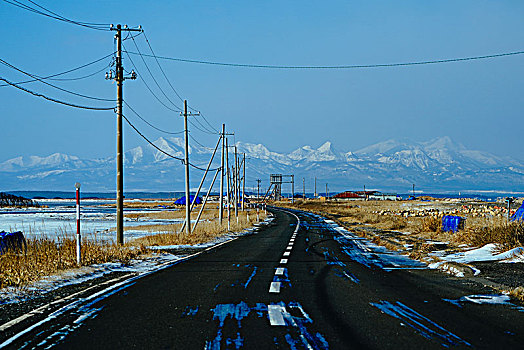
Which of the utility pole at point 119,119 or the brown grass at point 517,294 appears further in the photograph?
the utility pole at point 119,119

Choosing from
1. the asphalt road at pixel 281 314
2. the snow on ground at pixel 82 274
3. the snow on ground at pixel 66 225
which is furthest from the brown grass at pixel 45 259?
the asphalt road at pixel 281 314

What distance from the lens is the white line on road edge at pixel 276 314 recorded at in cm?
681

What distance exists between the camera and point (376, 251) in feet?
59.3

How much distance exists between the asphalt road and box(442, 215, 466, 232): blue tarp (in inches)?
439

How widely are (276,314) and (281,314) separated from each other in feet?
0.23

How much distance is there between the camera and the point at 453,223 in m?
23.2

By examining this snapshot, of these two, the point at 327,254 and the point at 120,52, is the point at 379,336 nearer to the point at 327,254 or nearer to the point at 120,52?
the point at 327,254

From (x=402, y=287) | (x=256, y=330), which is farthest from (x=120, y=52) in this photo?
(x=256, y=330)

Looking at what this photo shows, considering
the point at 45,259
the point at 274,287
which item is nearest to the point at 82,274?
the point at 45,259

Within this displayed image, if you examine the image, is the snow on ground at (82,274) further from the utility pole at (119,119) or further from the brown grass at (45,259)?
the utility pole at (119,119)

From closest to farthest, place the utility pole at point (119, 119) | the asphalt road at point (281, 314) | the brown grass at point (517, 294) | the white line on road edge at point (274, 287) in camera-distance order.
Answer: the asphalt road at point (281, 314), the brown grass at point (517, 294), the white line on road edge at point (274, 287), the utility pole at point (119, 119)

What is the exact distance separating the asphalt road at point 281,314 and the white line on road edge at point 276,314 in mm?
14

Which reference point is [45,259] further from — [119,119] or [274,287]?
[119,119]

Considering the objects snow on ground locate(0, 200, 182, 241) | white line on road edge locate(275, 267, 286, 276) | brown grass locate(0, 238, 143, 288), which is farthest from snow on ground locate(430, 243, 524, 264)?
snow on ground locate(0, 200, 182, 241)
